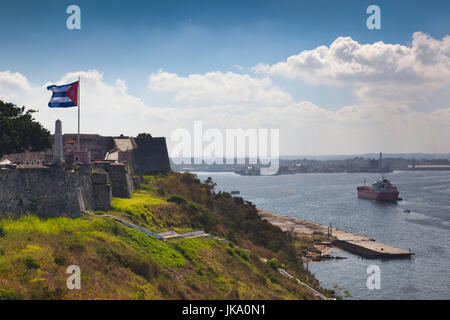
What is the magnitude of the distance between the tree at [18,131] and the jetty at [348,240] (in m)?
54.2

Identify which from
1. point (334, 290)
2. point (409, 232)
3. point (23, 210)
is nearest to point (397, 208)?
point (409, 232)

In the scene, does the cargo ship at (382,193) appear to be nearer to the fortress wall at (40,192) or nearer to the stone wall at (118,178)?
the stone wall at (118,178)

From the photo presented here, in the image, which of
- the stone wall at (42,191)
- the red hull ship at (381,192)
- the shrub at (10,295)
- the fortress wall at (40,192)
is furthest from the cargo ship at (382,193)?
the shrub at (10,295)

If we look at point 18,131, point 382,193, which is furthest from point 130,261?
point 382,193

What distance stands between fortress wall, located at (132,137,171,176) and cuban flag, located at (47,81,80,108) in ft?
110

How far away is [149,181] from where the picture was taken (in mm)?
57062

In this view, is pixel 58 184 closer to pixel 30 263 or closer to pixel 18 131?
pixel 30 263

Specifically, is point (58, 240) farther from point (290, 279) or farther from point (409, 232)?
point (409, 232)

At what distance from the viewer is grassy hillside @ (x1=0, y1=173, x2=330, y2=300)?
17.9 meters

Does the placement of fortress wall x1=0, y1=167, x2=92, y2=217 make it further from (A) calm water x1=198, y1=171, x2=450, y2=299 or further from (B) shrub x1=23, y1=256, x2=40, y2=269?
(A) calm water x1=198, y1=171, x2=450, y2=299

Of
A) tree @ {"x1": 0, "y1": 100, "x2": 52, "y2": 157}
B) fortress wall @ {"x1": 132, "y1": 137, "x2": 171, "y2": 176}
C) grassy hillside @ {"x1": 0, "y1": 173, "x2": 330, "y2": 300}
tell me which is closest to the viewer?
grassy hillside @ {"x1": 0, "y1": 173, "x2": 330, "y2": 300}

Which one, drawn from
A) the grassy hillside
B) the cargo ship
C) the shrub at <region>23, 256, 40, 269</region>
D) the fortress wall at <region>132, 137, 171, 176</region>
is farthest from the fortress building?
the cargo ship

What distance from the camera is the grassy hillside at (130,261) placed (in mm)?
17891
